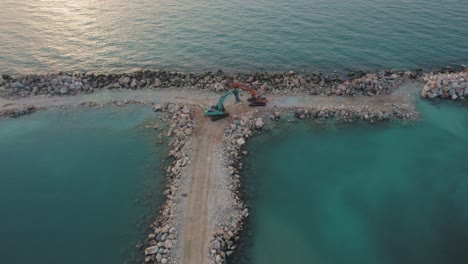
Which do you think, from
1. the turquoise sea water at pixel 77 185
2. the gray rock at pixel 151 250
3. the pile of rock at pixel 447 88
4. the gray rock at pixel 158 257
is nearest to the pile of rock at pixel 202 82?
the pile of rock at pixel 447 88

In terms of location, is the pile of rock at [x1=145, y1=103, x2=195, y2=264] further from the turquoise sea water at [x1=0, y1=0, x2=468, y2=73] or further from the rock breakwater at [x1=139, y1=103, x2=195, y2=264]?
the turquoise sea water at [x1=0, y1=0, x2=468, y2=73]

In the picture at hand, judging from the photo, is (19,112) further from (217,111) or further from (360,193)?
(360,193)

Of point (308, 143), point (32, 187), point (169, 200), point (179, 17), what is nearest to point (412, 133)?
point (308, 143)

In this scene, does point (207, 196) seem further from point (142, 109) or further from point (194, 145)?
point (142, 109)

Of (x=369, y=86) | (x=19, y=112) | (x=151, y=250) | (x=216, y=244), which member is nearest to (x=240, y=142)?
(x=216, y=244)

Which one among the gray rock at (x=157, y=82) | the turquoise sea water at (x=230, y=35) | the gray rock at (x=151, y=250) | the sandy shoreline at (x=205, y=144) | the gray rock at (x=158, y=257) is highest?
the turquoise sea water at (x=230, y=35)

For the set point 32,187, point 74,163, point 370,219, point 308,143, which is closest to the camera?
point 370,219

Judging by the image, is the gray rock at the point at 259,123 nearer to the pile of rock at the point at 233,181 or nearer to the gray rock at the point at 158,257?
the pile of rock at the point at 233,181
